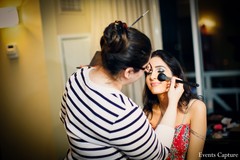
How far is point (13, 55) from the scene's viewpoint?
1771 millimetres

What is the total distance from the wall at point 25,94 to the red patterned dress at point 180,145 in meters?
0.83

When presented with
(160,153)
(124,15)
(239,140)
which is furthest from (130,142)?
(124,15)

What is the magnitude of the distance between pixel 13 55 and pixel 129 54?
1.15 metres

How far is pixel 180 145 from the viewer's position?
4.32 feet

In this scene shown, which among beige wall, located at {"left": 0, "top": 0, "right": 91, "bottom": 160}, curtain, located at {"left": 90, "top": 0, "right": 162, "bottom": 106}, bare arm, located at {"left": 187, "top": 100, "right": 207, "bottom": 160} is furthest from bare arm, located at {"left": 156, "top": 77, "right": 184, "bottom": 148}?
beige wall, located at {"left": 0, "top": 0, "right": 91, "bottom": 160}

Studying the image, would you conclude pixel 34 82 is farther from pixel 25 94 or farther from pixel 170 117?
pixel 170 117

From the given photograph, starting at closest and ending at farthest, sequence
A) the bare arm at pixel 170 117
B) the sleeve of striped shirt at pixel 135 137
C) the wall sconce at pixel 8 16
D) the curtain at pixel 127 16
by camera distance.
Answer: the sleeve of striped shirt at pixel 135 137
the bare arm at pixel 170 117
the wall sconce at pixel 8 16
the curtain at pixel 127 16

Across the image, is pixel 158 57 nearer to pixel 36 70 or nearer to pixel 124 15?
pixel 124 15

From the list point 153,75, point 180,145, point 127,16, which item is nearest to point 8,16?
point 127,16

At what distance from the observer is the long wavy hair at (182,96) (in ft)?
4.33

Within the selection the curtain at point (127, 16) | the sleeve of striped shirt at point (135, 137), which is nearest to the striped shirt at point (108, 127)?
the sleeve of striped shirt at point (135, 137)

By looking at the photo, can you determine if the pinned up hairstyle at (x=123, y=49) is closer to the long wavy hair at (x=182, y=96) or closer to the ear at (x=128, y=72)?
the ear at (x=128, y=72)

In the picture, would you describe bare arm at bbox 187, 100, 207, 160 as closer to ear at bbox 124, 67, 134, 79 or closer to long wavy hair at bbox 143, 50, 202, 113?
long wavy hair at bbox 143, 50, 202, 113

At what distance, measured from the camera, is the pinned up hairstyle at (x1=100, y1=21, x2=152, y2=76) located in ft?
2.89
